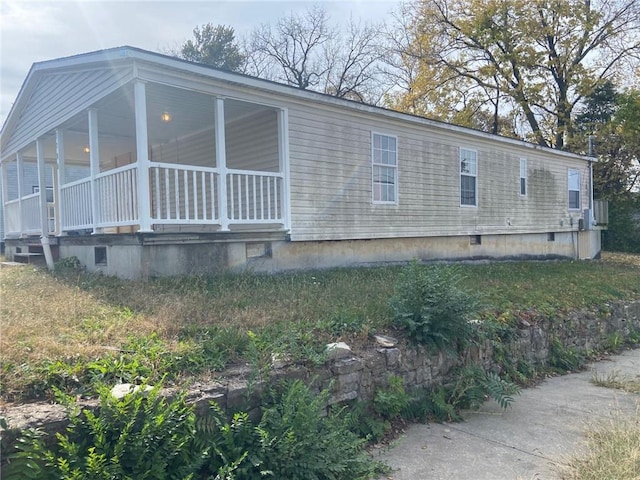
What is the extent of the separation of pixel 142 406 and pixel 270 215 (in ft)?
19.0

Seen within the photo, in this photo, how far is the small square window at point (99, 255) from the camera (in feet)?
26.0

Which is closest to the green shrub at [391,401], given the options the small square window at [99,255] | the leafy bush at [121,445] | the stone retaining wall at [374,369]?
the stone retaining wall at [374,369]

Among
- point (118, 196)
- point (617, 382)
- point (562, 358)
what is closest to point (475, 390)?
point (617, 382)

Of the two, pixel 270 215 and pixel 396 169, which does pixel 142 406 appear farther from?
pixel 396 169

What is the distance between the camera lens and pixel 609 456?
3.31 m

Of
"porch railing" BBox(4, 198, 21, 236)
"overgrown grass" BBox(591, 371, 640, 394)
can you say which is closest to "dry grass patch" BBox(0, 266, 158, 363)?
"overgrown grass" BBox(591, 371, 640, 394)

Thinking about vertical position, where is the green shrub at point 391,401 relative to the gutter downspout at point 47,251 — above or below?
below

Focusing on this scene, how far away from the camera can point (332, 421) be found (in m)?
3.54

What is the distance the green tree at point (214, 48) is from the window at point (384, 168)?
66.0 ft

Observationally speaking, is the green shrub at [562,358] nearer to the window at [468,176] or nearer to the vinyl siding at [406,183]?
the vinyl siding at [406,183]

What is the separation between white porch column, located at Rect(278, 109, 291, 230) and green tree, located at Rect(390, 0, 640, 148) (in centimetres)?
1638

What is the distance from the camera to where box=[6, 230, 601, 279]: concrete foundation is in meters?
6.77

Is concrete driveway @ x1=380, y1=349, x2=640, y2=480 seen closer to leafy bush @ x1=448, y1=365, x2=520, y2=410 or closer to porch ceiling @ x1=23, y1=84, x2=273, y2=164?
leafy bush @ x1=448, y1=365, x2=520, y2=410

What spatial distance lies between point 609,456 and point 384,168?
757 cm
